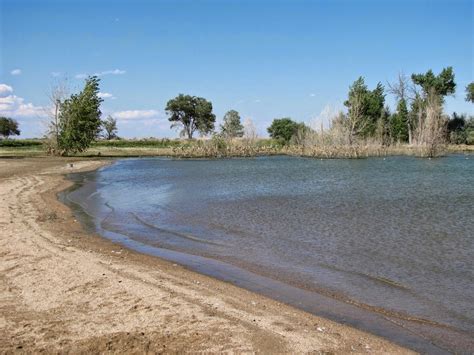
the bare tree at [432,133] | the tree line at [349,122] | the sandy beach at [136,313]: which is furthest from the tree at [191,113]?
the sandy beach at [136,313]

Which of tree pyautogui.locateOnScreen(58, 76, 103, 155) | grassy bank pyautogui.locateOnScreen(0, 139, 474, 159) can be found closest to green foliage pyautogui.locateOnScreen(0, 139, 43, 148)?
grassy bank pyautogui.locateOnScreen(0, 139, 474, 159)

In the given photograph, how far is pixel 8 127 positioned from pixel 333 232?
4266 inches

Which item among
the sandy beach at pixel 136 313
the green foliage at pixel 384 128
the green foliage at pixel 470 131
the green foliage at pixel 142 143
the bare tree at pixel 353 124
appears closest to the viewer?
the sandy beach at pixel 136 313

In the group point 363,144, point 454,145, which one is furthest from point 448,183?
point 454,145

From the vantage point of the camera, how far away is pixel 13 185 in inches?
982

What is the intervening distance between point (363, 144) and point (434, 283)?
185ft

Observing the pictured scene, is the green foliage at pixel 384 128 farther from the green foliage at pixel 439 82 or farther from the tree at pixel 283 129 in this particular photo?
the tree at pixel 283 129

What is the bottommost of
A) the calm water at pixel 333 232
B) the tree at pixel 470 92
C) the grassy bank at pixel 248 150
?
the calm water at pixel 333 232

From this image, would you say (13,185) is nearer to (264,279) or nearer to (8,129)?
(264,279)

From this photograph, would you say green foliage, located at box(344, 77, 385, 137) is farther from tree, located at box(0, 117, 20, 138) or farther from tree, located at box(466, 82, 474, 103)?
tree, located at box(0, 117, 20, 138)

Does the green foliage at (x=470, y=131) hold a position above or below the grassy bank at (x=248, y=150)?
above

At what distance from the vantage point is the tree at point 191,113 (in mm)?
107750

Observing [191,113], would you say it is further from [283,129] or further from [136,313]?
[136,313]

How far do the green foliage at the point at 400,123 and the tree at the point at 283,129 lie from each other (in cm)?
1824
